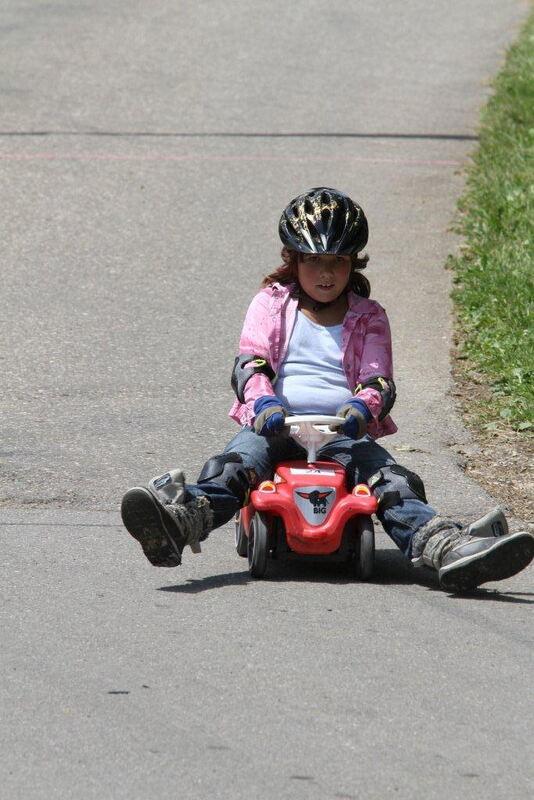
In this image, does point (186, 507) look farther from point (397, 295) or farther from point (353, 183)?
point (353, 183)

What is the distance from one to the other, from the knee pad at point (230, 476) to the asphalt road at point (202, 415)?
29 centimetres

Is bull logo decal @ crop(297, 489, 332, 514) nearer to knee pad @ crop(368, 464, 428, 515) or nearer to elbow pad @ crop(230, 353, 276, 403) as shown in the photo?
knee pad @ crop(368, 464, 428, 515)

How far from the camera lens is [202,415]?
6512 millimetres

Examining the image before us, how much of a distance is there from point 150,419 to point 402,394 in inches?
52.3

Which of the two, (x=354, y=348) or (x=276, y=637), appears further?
(x=354, y=348)

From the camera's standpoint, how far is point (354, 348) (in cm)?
514

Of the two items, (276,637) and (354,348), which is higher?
(354,348)

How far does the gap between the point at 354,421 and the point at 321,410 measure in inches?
12.0

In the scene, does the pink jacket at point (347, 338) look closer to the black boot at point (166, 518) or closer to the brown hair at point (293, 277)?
the brown hair at point (293, 277)

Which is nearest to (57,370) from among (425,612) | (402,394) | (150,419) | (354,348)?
(150,419)

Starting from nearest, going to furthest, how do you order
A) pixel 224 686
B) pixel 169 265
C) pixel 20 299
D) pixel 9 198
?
1. pixel 224 686
2. pixel 20 299
3. pixel 169 265
4. pixel 9 198

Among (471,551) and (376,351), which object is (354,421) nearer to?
(376,351)

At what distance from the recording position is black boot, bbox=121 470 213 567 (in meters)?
4.52

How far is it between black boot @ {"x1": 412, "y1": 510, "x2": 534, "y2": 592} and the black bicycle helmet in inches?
42.4
